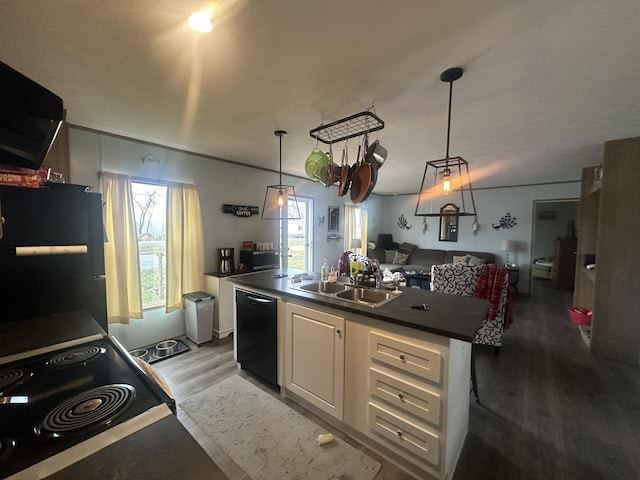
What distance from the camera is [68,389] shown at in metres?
0.83

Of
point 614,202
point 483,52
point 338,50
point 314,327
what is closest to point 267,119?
point 338,50

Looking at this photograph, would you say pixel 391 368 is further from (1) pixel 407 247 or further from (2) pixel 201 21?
(1) pixel 407 247

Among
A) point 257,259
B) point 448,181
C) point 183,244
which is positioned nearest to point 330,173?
point 448,181

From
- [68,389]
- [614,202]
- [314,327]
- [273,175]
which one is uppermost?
[273,175]

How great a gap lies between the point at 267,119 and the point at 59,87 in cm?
147

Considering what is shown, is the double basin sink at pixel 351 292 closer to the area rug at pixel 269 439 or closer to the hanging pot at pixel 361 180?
the hanging pot at pixel 361 180

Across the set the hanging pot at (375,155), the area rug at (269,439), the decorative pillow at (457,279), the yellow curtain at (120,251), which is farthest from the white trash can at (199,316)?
the decorative pillow at (457,279)

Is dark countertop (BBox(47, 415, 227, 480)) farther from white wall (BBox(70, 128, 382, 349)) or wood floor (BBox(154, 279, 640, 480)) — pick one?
white wall (BBox(70, 128, 382, 349))

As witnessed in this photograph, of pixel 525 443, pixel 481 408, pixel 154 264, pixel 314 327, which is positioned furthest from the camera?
pixel 154 264

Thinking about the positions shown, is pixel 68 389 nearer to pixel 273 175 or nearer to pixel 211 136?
pixel 211 136

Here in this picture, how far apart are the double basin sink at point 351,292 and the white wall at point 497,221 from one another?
5198mm

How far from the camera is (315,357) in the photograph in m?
1.97

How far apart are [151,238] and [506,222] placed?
6812 mm

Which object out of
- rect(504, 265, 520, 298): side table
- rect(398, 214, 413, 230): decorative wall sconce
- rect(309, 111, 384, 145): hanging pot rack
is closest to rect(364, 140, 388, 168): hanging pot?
rect(309, 111, 384, 145): hanging pot rack
